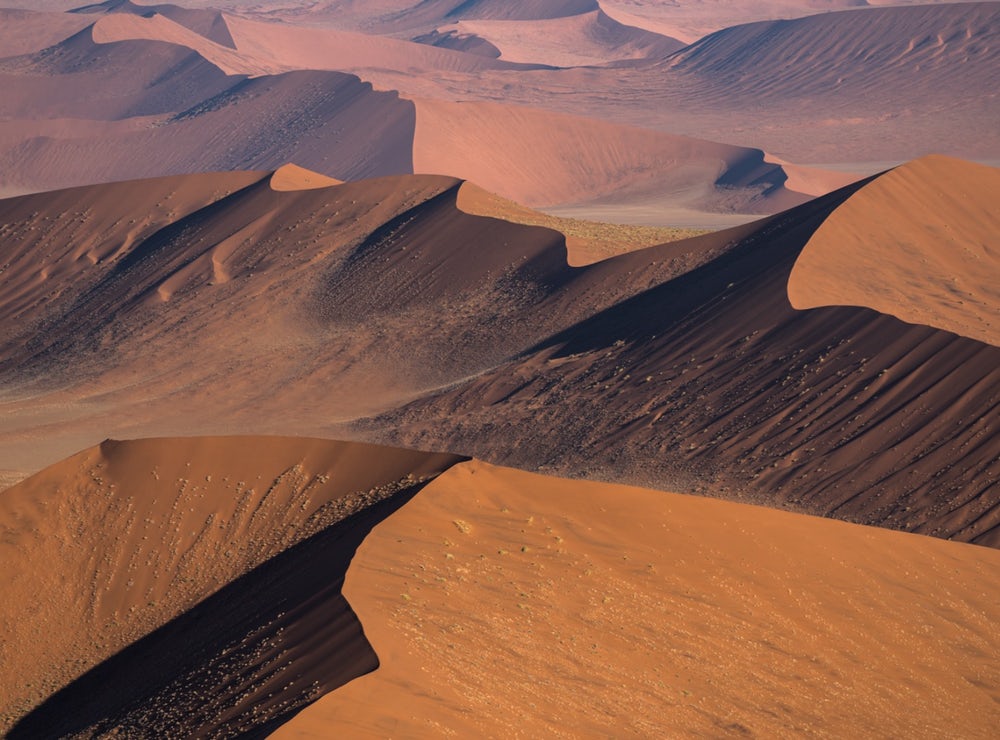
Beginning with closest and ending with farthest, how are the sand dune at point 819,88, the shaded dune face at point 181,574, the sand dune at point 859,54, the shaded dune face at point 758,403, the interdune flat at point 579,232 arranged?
the shaded dune face at point 181,574 → the shaded dune face at point 758,403 → the interdune flat at point 579,232 → the sand dune at point 819,88 → the sand dune at point 859,54

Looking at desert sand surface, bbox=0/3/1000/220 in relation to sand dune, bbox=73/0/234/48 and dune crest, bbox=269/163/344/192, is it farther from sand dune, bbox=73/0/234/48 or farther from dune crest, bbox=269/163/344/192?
dune crest, bbox=269/163/344/192

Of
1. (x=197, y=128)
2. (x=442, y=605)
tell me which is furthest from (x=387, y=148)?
(x=442, y=605)

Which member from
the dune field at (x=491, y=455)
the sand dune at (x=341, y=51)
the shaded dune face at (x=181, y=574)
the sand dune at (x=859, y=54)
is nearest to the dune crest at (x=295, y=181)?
the dune field at (x=491, y=455)

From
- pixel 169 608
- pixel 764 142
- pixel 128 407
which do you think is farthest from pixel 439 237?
pixel 764 142

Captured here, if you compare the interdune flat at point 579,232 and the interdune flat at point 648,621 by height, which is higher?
the interdune flat at point 648,621

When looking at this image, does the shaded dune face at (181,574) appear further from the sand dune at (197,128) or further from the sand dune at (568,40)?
the sand dune at (568,40)
